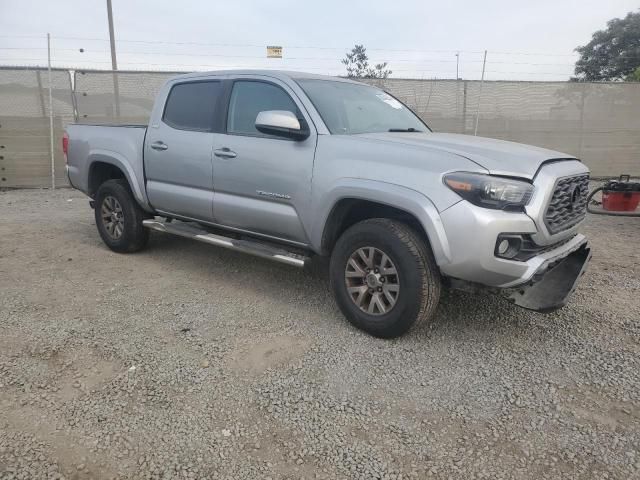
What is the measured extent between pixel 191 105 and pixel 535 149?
3.02 m

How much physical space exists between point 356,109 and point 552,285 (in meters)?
2.02

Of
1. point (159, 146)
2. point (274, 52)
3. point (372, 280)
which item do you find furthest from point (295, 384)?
point (274, 52)

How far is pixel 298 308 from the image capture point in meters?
3.98

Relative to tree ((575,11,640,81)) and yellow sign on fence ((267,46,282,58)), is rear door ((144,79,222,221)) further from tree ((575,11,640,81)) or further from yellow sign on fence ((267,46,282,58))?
tree ((575,11,640,81))

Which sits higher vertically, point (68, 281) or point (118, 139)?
point (118, 139)

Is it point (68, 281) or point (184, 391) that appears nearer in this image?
point (184, 391)

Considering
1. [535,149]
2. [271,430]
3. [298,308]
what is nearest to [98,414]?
[271,430]

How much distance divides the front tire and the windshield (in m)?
0.89

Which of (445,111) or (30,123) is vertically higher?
(445,111)

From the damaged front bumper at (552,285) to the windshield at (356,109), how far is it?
5.33ft

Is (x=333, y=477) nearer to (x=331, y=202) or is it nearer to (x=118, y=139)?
(x=331, y=202)

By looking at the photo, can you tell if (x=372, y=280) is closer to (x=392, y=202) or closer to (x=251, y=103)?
(x=392, y=202)

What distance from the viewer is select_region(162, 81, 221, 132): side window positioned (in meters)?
4.45

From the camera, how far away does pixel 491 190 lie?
9.50 ft
